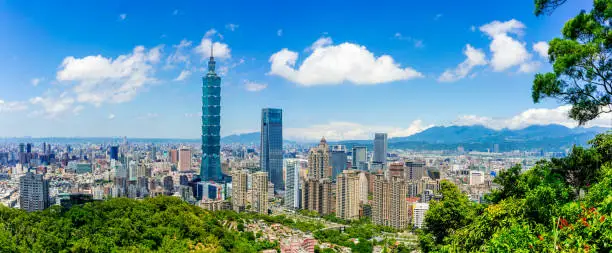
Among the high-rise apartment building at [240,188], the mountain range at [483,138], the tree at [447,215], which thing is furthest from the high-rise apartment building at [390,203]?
the mountain range at [483,138]

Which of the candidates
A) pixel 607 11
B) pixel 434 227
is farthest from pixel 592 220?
pixel 434 227

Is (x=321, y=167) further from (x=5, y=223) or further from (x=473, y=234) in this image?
(x=473, y=234)

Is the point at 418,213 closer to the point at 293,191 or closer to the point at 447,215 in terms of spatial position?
the point at 293,191

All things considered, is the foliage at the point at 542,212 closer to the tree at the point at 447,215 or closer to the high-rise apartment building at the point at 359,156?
the tree at the point at 447,215

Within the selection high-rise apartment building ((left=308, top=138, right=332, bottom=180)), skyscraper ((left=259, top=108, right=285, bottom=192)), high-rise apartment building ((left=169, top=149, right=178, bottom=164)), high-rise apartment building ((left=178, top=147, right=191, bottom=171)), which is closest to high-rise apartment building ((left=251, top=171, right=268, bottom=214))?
high-rise apartment building ((left=308, top=138, right=332, bottom=180))

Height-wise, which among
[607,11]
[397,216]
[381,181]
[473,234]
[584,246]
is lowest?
[397,216]

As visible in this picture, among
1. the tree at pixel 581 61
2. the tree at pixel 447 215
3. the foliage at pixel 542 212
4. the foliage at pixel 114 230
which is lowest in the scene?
the foliage at pixel 114 230

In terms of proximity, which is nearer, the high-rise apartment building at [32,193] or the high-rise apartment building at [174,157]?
the high-rise apartment building at [32,193]
